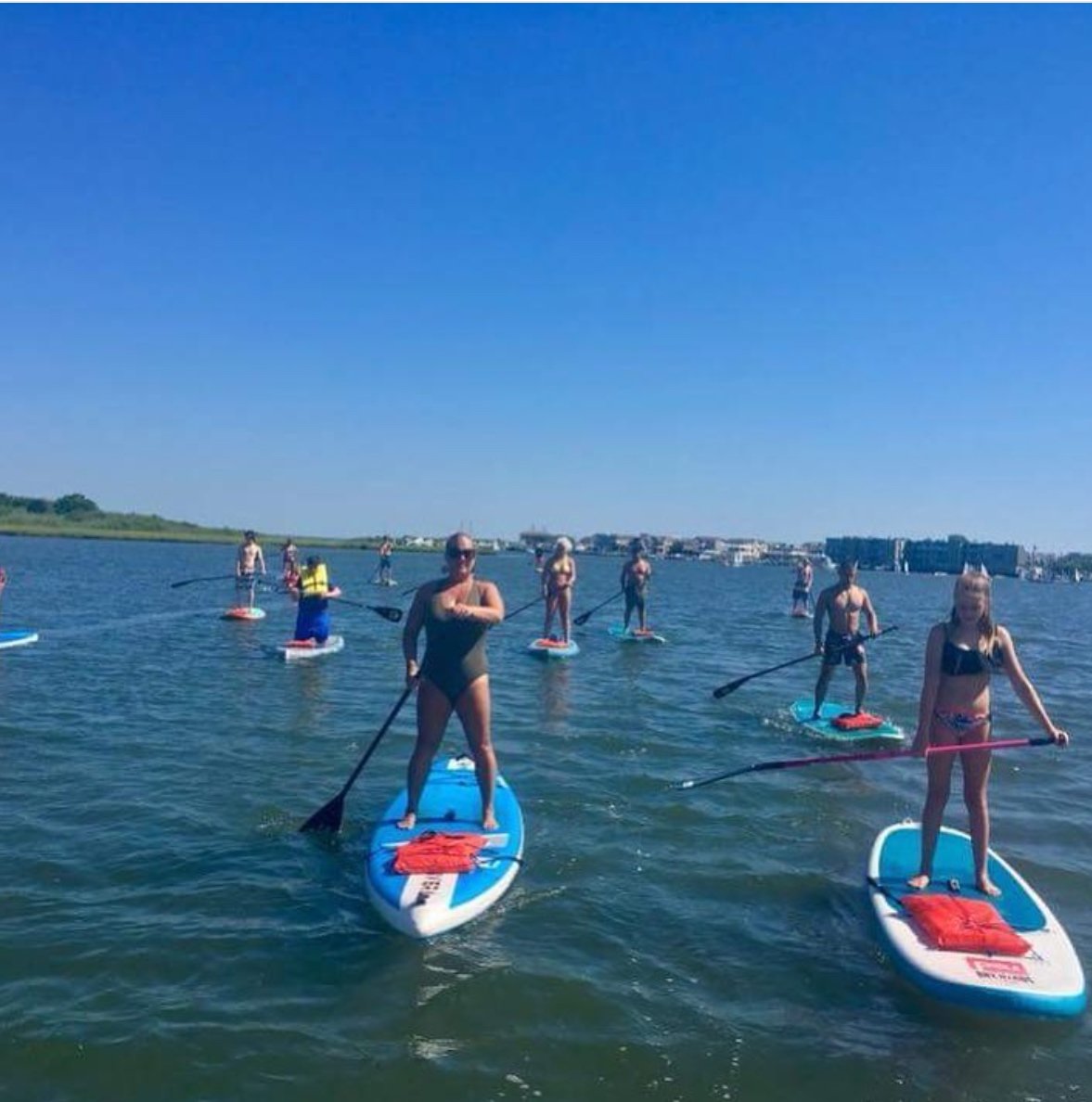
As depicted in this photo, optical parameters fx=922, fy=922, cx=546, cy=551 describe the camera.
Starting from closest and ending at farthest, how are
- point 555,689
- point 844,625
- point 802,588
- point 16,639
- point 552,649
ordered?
point 844,625 < point 555,689 < point 16,639 < point 552,649 < point 802,588

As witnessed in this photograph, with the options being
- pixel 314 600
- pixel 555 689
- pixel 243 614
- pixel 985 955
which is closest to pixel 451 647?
pixel 985 955

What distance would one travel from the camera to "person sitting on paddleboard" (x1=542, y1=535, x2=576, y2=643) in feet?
62.4

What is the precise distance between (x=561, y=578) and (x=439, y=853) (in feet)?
→ 42.7

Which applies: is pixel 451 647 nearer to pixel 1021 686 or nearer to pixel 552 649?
pixel 1021 686

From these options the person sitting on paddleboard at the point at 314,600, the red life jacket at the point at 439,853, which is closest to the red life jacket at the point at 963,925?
the red life jacket at the point at 439,853

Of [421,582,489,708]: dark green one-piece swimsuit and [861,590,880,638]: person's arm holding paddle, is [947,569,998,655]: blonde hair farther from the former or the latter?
[861,590,880,638]: person's arm holding paddle

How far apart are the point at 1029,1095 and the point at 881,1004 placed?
37.1 inches

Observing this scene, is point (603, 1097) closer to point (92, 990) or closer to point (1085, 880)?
point (92, 990)

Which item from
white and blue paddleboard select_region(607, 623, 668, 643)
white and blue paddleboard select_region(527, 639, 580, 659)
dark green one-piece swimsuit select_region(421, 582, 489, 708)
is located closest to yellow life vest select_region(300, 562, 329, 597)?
white and blue paddleboard select_region(527, 639, 580, 659)

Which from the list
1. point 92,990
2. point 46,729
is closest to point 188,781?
point 46,729

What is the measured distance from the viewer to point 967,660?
628 centimetres

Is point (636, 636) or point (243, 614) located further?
point (243, 614)

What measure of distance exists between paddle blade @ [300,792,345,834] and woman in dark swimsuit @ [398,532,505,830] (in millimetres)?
804

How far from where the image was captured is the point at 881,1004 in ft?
17.9
